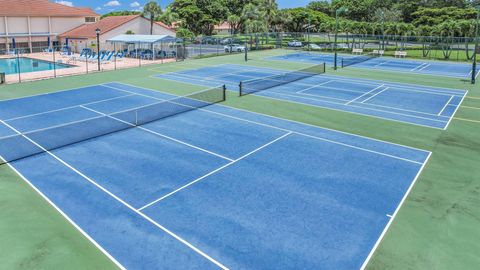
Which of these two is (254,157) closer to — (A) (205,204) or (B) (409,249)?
(A) (205,204)

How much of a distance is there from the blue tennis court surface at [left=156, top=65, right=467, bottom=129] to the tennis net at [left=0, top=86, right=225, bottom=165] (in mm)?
5715

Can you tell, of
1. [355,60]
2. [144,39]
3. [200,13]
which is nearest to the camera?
[355,60]

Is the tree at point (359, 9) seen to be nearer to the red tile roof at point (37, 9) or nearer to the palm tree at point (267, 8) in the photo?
the palm tree at point (267, 8)

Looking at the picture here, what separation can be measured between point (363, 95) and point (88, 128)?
16.6 meters

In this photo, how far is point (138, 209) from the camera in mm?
10211

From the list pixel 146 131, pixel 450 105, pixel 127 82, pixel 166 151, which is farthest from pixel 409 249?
pixel 127 82

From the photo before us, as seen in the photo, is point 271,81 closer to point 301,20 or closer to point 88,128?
point 88,128

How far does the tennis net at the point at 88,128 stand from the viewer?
47.8ft

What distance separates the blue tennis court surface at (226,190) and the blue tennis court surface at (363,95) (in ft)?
16.3

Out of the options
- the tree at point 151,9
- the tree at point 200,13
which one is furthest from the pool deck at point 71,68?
the tree at point 200,13

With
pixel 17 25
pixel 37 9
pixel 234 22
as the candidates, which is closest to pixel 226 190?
pixel 17 25

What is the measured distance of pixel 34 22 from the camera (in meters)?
54.8

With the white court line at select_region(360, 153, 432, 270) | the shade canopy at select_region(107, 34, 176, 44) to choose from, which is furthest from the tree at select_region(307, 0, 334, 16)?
the white court line at select_region(360, 153, 432, 270)

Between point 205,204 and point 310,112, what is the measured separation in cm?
1126
